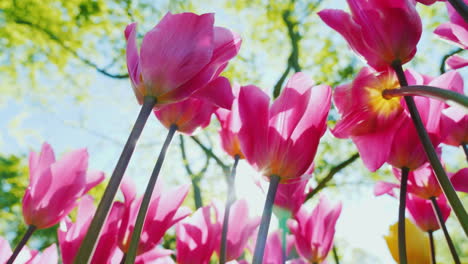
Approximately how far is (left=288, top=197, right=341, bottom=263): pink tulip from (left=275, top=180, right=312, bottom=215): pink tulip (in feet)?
0.37

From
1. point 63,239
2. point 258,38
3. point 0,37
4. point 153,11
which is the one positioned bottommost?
point 63,239

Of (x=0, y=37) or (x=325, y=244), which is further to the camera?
(x=0, y=37)

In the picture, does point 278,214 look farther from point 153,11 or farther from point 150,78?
point 153,11

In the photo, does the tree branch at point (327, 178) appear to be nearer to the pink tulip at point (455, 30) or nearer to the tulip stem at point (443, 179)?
the pink tulip at point (455, 30)

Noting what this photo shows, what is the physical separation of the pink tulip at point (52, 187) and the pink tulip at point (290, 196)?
0.31 m

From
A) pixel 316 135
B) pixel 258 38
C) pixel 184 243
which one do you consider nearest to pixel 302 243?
pixel 184 243

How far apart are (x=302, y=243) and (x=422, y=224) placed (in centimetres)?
23

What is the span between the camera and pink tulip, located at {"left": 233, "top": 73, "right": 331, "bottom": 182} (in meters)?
0.44

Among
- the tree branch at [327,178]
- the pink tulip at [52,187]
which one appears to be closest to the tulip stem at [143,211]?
the pink tulip at [52,187]

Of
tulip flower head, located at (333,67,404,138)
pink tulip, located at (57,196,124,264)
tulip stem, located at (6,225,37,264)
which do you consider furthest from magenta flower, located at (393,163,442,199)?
tulip stem, located at (6,225,37,264)

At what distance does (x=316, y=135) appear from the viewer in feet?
1.45

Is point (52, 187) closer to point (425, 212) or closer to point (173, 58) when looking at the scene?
point (173, 58)

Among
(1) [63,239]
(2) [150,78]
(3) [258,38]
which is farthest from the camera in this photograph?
(3) [258,38]

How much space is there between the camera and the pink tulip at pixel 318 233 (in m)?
0.80
